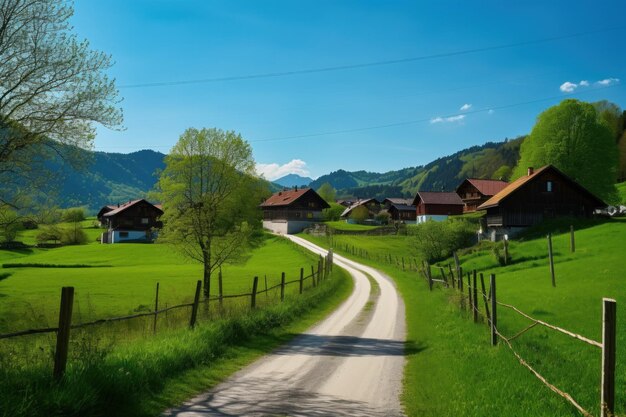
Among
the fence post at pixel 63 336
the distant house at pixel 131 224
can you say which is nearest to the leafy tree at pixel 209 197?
the fence post at pixel 63 336

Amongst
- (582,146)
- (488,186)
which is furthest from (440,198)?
(582,146)

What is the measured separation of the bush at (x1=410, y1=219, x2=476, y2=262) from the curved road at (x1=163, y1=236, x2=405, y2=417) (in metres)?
39.0

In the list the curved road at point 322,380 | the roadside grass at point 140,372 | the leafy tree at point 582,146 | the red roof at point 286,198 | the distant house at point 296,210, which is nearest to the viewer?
the roadside grass at point 140,372

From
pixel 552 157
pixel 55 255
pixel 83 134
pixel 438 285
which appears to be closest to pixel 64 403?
pixel 83 134

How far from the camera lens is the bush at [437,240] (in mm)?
58531

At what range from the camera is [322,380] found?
11.7m

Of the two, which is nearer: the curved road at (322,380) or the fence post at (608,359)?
the fence post at (608,359)

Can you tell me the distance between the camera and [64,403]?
775 centimetres

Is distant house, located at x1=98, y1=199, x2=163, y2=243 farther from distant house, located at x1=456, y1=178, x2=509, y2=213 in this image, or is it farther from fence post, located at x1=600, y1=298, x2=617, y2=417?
fence post, located at x1=600, y1=298, x2=617, y2=417

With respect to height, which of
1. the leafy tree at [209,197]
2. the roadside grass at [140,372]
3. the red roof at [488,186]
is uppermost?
the red roof at [488,186]

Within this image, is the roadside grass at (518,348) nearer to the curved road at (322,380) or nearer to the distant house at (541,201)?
the curved road at (322,380)

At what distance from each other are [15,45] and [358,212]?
114 meters

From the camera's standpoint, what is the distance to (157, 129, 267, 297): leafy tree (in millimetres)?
28312

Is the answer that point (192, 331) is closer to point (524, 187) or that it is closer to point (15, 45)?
point (15, 45)
